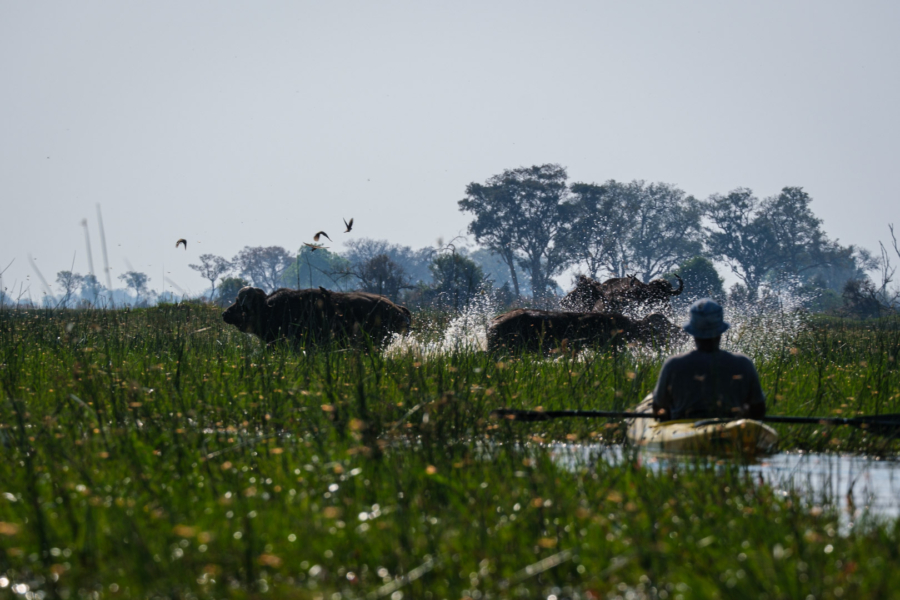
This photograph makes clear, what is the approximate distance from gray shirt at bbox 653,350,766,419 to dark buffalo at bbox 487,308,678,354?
5.60 metres

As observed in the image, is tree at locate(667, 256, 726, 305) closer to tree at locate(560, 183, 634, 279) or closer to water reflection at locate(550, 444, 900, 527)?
tree at locate(560, 183, 634, 279)

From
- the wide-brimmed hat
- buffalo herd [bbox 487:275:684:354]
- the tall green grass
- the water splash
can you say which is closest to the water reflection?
the tall green grass

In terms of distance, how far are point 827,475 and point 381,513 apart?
283 cm

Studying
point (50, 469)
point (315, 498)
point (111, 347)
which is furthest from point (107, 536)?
point (111, 347)

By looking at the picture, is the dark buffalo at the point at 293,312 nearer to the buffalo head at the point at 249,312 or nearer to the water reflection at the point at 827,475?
the buffalo head at the point at 249,312

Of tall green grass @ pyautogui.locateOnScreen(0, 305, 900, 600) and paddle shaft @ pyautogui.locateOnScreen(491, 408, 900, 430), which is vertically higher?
paddle shaft @ pyautogui.locateOnScreen(491, 408, 900, 430)

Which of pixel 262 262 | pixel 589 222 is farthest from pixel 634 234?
pixel 262 262

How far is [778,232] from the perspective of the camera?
241 feet

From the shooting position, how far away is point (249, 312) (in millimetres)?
12359

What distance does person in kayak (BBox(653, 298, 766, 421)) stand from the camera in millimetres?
5809

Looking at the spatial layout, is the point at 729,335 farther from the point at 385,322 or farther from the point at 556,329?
the point at 385,322

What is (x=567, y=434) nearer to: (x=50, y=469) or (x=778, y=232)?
(x=50, y=469)

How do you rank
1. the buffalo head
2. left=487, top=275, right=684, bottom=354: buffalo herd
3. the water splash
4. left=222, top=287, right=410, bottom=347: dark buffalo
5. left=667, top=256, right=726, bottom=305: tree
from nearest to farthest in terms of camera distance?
the water splash, left=487, top=275, right=684, bottom=354: buffalo herd, left=222, top=287, right=410, bottom=347: dark buffalo, the buffalo head, left=667, top=256, right=726, bottom=305: tree

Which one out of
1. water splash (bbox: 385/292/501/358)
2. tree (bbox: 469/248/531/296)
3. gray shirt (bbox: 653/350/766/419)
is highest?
tree (bbox: 469/248/531/296)
